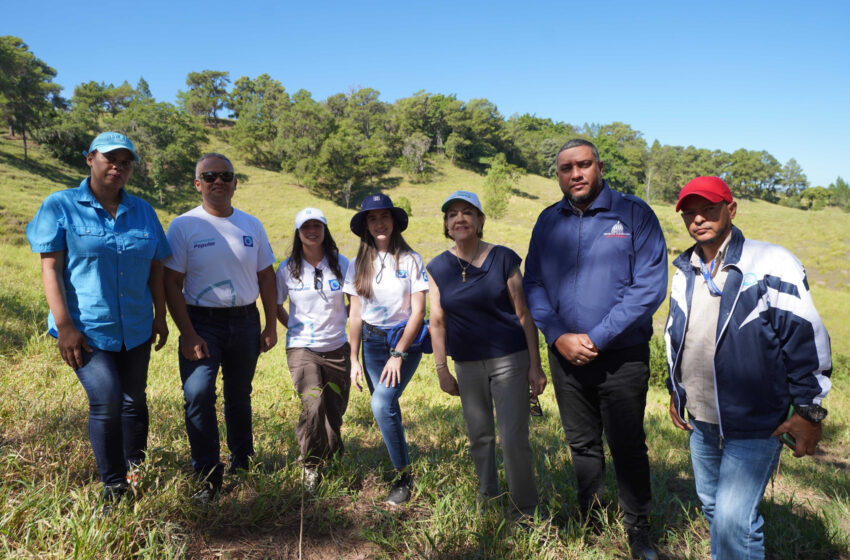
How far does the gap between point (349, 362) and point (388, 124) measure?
8159 cm

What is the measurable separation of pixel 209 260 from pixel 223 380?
0.83m

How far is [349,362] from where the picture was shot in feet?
11.2

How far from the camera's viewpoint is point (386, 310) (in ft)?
10.3

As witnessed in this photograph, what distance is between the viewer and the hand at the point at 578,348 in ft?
8.21

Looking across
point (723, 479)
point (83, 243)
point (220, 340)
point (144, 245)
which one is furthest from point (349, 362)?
point (723, 479)

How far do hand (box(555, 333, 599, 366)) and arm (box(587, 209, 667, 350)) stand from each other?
0.04 m

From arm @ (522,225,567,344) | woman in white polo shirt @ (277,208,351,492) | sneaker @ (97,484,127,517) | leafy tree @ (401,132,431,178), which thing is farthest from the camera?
leafy tree @ (401,132,431,178)

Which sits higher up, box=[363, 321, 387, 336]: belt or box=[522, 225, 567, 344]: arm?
box=[522, 225, 567, 344]: arm

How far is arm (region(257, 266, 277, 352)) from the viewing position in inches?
129

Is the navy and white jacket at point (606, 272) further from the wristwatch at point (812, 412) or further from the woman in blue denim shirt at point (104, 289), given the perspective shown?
the woman in blue denim shirt at point (104, 289)

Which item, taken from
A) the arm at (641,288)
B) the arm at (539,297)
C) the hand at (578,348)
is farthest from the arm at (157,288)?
the arm at (641,288)

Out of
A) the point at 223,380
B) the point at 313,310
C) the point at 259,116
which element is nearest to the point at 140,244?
Result: the point at 223,380

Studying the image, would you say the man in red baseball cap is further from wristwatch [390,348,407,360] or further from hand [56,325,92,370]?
hand [56,325,92,370]

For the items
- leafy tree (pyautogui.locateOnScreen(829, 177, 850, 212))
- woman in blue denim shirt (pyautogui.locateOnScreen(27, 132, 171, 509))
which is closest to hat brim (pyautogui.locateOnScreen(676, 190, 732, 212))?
woman in blue denim shirt (pyautogui.locateOnScreen(27, 132, 171, 509))
